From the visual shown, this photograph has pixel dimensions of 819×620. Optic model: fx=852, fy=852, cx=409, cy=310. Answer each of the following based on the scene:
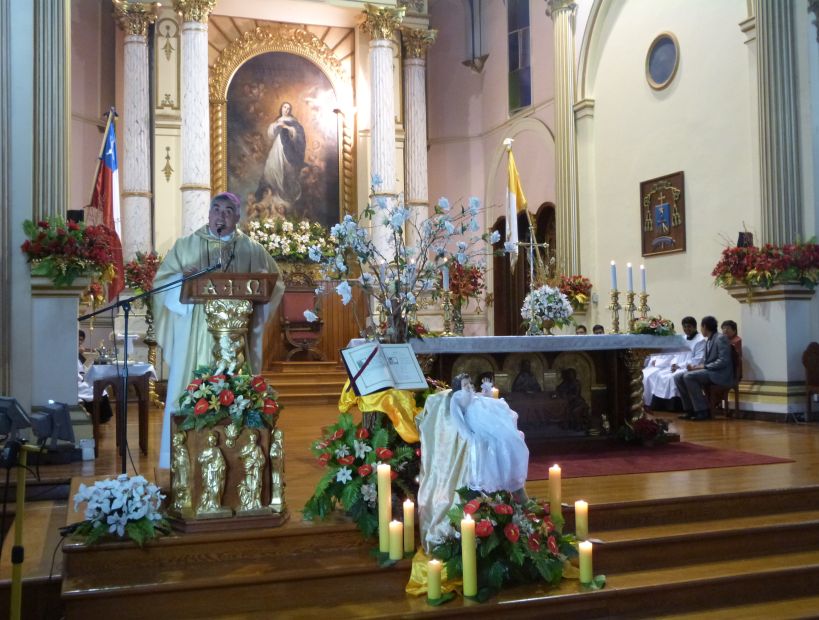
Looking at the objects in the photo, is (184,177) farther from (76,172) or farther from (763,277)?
(763,277)

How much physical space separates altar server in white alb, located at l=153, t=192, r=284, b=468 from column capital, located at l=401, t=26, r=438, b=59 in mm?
10410

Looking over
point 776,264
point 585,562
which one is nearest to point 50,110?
point 585,562

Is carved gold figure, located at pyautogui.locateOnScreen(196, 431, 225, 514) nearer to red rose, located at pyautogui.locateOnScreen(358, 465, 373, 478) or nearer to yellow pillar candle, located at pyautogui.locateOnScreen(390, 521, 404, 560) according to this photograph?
red rose, located at pyautogui.locateOnScreen(358, 465, 373, 478)

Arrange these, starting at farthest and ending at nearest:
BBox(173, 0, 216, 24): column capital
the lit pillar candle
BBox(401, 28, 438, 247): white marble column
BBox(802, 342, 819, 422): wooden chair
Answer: BBox(401, 28, 438, 247): white marble column, BBox(173, 0, 216, 24): column capital, BBox(802, 342, 819, 422): wooden chair, the lit pillar candle

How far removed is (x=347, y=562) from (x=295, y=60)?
12.0 meters

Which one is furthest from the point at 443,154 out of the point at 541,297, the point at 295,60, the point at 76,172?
the point at 541,297

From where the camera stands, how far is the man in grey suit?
9.36m

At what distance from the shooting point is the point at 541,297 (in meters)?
7.61

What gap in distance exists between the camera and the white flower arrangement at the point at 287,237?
45.2ft

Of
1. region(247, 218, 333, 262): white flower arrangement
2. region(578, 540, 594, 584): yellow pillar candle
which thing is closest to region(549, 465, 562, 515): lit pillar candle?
region(578, 540, 594, 584): yellow pillar candle

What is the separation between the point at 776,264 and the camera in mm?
9070

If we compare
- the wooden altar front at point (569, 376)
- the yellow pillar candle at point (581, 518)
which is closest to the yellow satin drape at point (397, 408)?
the yellow pillar candle at point (581, 518)

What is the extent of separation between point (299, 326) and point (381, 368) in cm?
881

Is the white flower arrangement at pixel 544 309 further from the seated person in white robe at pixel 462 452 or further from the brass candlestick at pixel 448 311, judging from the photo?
the seated person in white robe at pixel 462 452
